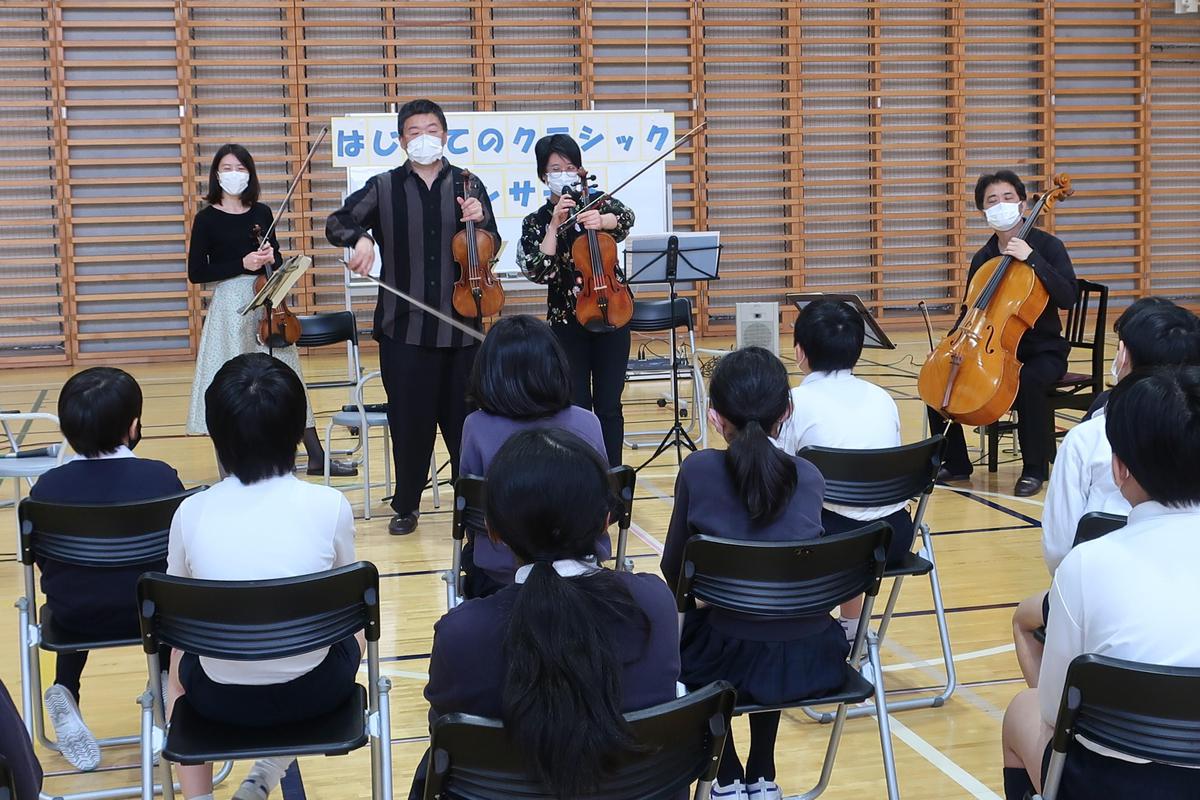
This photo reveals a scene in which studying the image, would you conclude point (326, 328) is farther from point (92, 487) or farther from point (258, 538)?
point (258, 538)

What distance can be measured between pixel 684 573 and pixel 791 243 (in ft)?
30.8

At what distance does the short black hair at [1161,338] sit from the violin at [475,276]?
2.38 m

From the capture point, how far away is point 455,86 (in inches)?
419

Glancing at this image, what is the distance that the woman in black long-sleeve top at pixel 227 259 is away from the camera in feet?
18.5

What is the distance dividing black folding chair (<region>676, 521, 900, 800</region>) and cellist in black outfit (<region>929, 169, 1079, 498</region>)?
3.16 m

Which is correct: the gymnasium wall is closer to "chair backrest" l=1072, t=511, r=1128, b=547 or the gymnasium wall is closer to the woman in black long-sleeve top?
the woman in black long-sleeve top

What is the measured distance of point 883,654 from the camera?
357 centimetres

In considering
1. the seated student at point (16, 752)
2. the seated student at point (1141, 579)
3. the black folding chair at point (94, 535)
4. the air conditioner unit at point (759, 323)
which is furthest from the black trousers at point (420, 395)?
the air conditioner unit at point (759, 323)

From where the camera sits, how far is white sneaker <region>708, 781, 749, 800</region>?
2471 millimetres

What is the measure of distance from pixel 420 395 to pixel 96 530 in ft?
7.47

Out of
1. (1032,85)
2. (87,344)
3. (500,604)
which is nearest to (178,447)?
(87,344)

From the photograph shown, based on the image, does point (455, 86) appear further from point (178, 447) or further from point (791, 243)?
point (178, 447)

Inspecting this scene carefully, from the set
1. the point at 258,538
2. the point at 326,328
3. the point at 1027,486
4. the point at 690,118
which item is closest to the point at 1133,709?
the point at 258,538

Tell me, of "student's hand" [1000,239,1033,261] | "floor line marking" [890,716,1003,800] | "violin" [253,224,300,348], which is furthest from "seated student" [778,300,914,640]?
"violin" [253,224,300,348]
